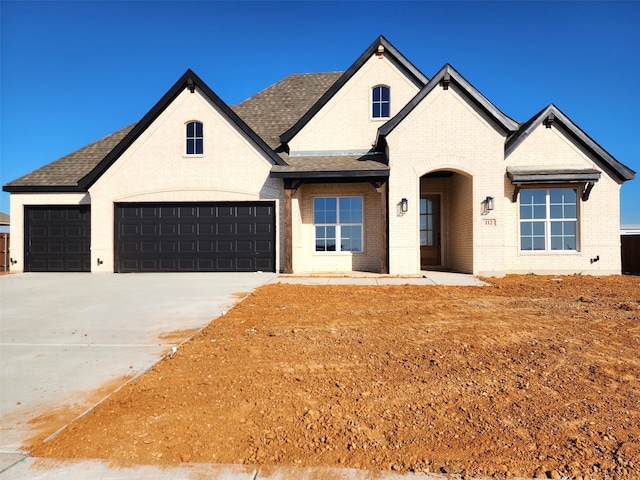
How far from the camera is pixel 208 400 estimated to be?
11.2 feet

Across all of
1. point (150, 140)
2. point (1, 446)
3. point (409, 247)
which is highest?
point (150, 140)

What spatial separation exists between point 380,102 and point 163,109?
845 centimetres

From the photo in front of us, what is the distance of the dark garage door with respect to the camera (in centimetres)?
1511

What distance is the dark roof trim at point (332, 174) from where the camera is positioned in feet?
42.6

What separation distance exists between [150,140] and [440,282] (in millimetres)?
11754

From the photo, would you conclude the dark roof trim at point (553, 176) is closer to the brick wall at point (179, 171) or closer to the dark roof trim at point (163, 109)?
the dark roof trim at point (163, 109)

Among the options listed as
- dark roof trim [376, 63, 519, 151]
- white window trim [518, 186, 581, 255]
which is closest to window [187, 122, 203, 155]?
dark roof trim [376, 63, 519, 151]

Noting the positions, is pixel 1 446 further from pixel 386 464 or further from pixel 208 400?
pixel 386 464

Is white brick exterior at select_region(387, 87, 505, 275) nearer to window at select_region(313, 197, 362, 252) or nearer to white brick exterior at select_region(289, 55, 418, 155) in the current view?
window at select_region(313, 197, 362, 252)

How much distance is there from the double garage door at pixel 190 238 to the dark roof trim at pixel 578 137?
381 inches

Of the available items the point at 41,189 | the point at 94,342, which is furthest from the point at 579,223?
the point at 41,189

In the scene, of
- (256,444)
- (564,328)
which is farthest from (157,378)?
(564,328)

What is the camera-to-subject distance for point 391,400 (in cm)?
342

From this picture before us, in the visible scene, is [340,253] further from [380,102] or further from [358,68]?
[358,68]
